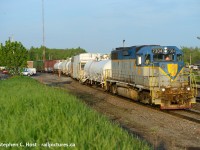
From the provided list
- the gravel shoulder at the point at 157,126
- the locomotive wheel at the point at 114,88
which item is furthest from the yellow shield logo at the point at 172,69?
the locomotive wheel at the point at 114,88

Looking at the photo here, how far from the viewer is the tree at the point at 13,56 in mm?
42812

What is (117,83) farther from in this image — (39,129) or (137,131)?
(39,129)

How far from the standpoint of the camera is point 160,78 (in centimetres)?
1820

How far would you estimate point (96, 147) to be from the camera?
5.69 m

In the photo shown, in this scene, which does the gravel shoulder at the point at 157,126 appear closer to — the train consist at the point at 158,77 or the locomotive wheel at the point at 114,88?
the train consist at the point at 158,77

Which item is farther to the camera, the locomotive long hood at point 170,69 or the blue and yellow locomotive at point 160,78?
the locomotive long hood at point 170,69

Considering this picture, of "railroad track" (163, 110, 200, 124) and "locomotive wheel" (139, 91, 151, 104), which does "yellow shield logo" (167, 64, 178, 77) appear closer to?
"locomotive wheel" (139, 91, 151, 104)

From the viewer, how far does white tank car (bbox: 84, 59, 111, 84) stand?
29.0 meters

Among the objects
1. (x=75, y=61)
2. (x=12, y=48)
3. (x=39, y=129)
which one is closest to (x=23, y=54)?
Result: (x=12, y=48)

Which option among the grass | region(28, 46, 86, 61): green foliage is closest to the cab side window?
the grass

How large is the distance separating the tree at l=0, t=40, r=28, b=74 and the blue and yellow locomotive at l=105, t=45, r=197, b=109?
24.7 m

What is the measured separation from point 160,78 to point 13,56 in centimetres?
2827

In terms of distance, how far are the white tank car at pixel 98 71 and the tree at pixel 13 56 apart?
1056 cm

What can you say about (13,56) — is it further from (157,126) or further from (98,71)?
(157,126)
